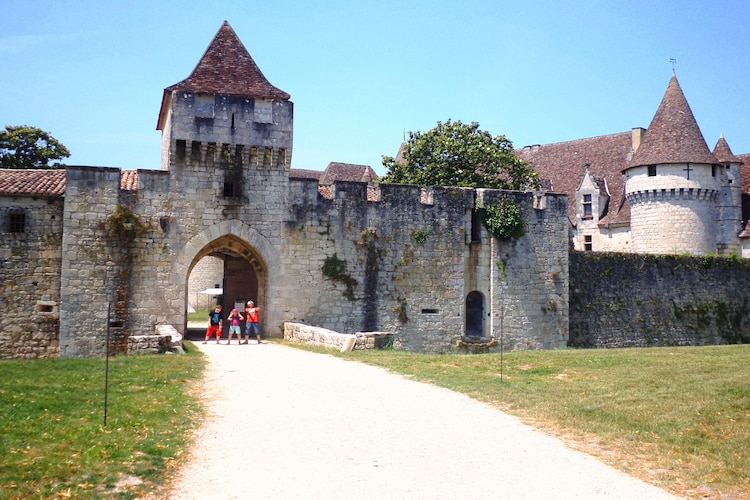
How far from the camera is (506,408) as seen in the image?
38.2 ft

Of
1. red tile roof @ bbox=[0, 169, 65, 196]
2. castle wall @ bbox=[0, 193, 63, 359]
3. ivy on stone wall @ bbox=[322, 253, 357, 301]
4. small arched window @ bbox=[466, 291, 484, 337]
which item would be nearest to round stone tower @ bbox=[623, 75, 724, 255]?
small arched window @ bbox=[466, 291, 484, 337]

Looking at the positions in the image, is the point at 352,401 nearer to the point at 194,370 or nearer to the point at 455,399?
the point at 455,399

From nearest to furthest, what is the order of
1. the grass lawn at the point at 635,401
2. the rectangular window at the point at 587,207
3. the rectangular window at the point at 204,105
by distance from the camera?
1. the grass lawn at the point at 635,401
2. the rectangular window at the point at 204,105
3. the rectangular window at the point at 587,207

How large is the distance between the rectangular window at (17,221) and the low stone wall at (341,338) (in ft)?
28.6

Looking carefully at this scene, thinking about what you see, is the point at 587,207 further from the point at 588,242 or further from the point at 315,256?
the point at 315,256

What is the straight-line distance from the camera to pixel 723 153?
36688mm

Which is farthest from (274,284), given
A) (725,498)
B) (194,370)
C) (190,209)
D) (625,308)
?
(725,498)

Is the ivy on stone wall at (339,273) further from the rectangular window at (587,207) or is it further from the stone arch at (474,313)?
the rectangular window at (587,207)

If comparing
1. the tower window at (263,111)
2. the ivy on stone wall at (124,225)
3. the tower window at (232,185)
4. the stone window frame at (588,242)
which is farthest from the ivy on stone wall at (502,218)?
the stone window frame at (588,242)

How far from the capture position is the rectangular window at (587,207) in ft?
131

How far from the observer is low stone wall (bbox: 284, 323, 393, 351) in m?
18.8

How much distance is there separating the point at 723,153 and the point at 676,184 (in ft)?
15.8

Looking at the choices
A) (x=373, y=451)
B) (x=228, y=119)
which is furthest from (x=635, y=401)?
(x=228, y=119)

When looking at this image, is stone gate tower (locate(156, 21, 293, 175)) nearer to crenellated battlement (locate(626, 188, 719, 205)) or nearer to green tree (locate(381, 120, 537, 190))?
green tree (locate(381, 120, 537, 190))
